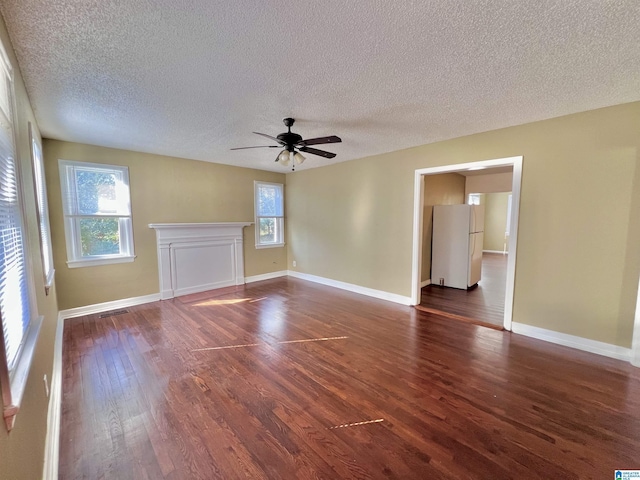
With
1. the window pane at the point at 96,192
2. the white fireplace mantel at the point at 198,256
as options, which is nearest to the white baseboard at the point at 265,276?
the white fireplace mantel at the point at 198,256

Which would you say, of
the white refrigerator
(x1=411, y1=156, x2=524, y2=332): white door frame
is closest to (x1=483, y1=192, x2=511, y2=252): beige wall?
the white refrigerator

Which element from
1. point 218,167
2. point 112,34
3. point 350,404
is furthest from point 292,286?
point 112,34

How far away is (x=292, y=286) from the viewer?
18.0 ft

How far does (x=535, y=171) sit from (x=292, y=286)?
4282 millimetres

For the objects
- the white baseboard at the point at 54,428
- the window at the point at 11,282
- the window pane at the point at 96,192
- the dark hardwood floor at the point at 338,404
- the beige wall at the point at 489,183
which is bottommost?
the dark hardwood floor at the point at 338,404

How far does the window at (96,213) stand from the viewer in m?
3.73

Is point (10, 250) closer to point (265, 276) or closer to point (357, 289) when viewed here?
point (357, 289)

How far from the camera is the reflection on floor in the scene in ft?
12.5

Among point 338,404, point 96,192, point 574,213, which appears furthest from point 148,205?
point 574,213

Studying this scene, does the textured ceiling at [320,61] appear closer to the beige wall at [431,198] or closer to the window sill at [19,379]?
the window sill at [19,379]

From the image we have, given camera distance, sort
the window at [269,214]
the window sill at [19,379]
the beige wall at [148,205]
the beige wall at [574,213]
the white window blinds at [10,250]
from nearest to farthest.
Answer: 1. the window sill at [19,379]
2. the white window blinds at [10,250]
3. the beige wall at [574,213]
4. the beige wall at [148,205]
5. the window at [269,214]

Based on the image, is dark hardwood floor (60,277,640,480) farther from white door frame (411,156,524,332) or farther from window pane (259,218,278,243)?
window pane (259,218,278,243)

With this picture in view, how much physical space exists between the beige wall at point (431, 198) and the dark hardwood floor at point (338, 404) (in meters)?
2.35

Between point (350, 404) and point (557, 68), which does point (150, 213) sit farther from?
point (557, 68)
